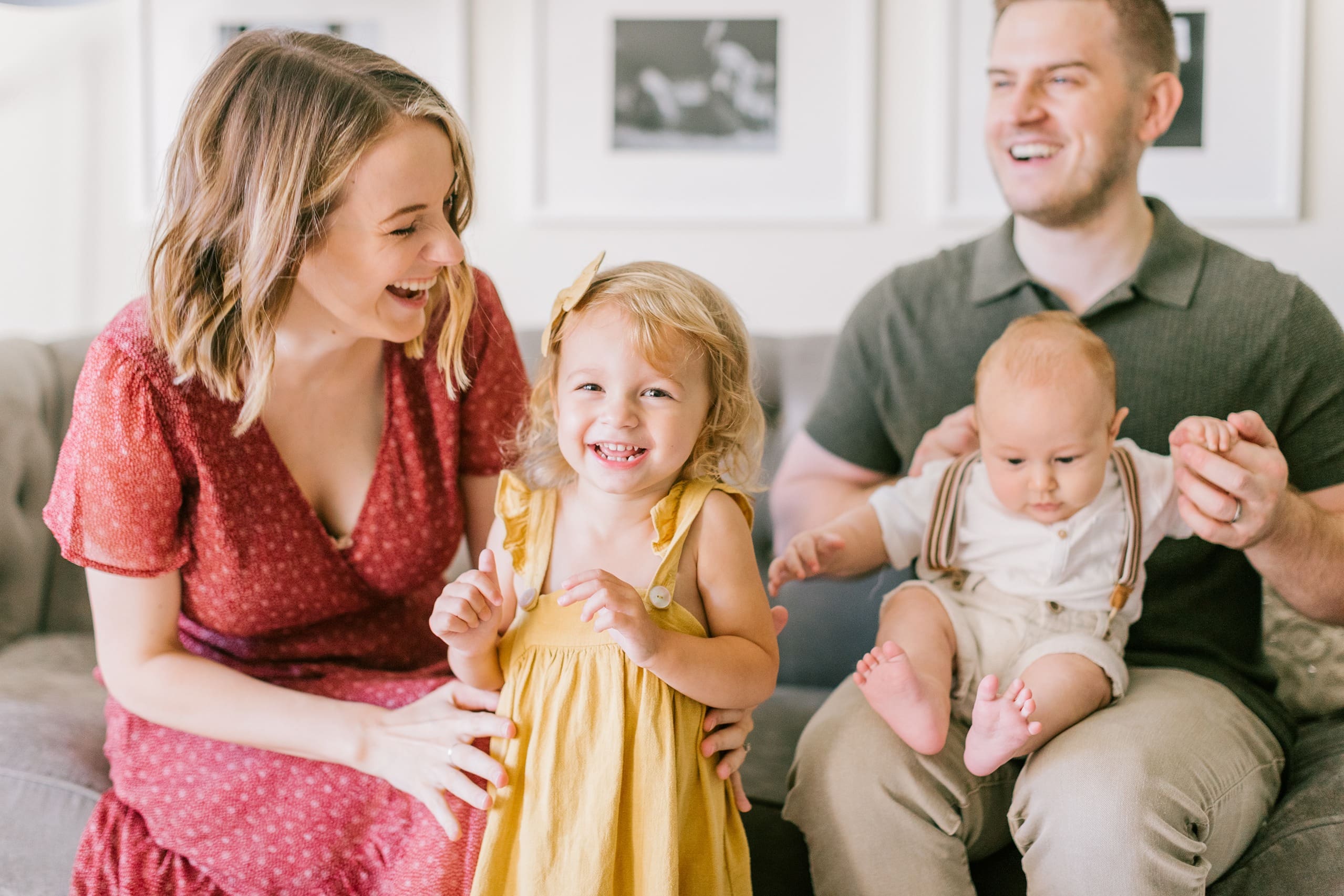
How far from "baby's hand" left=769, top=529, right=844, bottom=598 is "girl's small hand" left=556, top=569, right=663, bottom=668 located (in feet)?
1.12

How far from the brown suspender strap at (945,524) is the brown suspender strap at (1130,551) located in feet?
0.69

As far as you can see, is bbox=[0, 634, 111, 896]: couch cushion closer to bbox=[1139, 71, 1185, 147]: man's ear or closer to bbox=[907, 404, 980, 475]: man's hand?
bbox=[907, 404, 980, 475]: man's hand

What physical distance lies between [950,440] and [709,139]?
1.10m

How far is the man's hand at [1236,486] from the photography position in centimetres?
129

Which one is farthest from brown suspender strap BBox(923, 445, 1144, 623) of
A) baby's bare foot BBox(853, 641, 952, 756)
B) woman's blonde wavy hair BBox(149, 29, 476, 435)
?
woman's blonde wavy hair BBox(149, 29, 476, 435)

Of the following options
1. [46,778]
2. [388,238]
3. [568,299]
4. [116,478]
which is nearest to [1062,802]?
[568,299]

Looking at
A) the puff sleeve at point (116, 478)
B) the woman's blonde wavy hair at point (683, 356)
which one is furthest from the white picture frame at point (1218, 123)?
the puff sleeve at point (116, 478)

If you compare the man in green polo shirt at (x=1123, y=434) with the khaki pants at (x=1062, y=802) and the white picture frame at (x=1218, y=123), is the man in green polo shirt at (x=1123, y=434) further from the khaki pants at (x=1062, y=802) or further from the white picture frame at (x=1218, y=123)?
the white picture frame at (x=1218, y=123)

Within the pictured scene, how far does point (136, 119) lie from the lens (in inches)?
99.7

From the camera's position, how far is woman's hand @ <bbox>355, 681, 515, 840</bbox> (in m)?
1.16

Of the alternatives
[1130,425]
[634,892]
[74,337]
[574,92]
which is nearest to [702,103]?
[574,92]

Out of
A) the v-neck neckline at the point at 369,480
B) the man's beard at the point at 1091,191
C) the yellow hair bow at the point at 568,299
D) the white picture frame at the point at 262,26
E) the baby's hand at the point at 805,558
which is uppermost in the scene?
the white picture frame at the point at 262,26

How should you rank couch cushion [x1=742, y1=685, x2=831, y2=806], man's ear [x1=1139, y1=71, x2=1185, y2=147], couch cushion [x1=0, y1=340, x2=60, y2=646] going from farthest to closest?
couch cushion [x1=0, y1=340, x2=60, y2=646], man's ear [x1=1139, y1=71, x2=1185, y2=147], couch cushion [x1=742, y1=685, x2=831, y2=806]

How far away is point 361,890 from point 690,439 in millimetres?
652
